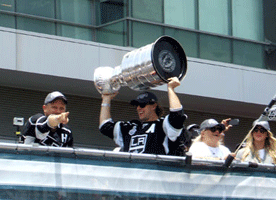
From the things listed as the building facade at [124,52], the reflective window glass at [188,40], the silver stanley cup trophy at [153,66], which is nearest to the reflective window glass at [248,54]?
the building facade at [124,52]

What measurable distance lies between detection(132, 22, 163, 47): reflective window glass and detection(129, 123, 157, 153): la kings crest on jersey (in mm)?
7911

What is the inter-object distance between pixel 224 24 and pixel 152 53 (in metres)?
9.72

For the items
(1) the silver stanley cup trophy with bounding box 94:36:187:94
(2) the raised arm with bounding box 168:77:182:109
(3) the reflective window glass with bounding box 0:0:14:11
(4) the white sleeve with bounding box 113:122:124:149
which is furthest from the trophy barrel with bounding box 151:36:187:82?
(3) the reflective window glass with bounding box 0:0:14:11

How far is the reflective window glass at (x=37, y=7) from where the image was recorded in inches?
554

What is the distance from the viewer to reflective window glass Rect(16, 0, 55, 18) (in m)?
14.1

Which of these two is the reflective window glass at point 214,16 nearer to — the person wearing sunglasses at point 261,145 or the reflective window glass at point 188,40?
the reflective window glass at point 188,40

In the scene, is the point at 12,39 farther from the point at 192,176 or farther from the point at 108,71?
the point at 192,176

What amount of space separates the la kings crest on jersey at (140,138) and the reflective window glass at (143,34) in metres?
7.91

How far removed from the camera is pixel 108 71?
7.57 m

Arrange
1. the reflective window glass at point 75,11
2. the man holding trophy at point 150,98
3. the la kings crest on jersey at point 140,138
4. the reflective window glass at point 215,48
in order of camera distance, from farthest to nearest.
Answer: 1. the reflective window glass at point 215,48
2. the reflective window glass at point 75,11
3. the la kings crest on jersey at point 140,138
4. the man holding trophy at point 150,98

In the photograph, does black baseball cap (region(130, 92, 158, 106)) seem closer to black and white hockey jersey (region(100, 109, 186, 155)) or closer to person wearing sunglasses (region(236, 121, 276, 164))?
black and white hockey jersey (region(100, 109, 186, 155))

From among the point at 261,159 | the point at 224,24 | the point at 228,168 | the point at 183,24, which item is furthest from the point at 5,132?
the point at 228,168

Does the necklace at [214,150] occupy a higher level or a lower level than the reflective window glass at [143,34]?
lower

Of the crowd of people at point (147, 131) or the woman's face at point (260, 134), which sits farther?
the woman's face at point (260, 134)
